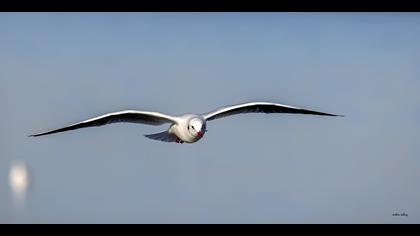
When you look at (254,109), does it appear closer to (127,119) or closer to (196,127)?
(196,127)

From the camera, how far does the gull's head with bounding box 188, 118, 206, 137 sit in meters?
15.2

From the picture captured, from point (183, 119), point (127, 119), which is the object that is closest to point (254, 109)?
point (183, 119)

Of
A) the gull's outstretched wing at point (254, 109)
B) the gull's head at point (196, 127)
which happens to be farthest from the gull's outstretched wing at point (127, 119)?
the gull's outstretched wing at point (254, 109)

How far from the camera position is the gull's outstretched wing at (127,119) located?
15.1 meters

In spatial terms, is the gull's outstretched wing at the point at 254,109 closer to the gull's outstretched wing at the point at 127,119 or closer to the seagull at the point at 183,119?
the seagull at the point at 183,119

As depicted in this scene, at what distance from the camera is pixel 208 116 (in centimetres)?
1562

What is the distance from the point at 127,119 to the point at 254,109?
161cm

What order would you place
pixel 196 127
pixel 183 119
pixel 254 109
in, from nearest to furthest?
pixel 196 127 < pixel 183 119 < pixel 254 109

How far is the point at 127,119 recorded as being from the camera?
15.6 metres

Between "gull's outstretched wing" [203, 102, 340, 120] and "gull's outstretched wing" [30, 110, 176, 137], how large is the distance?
55 cm
